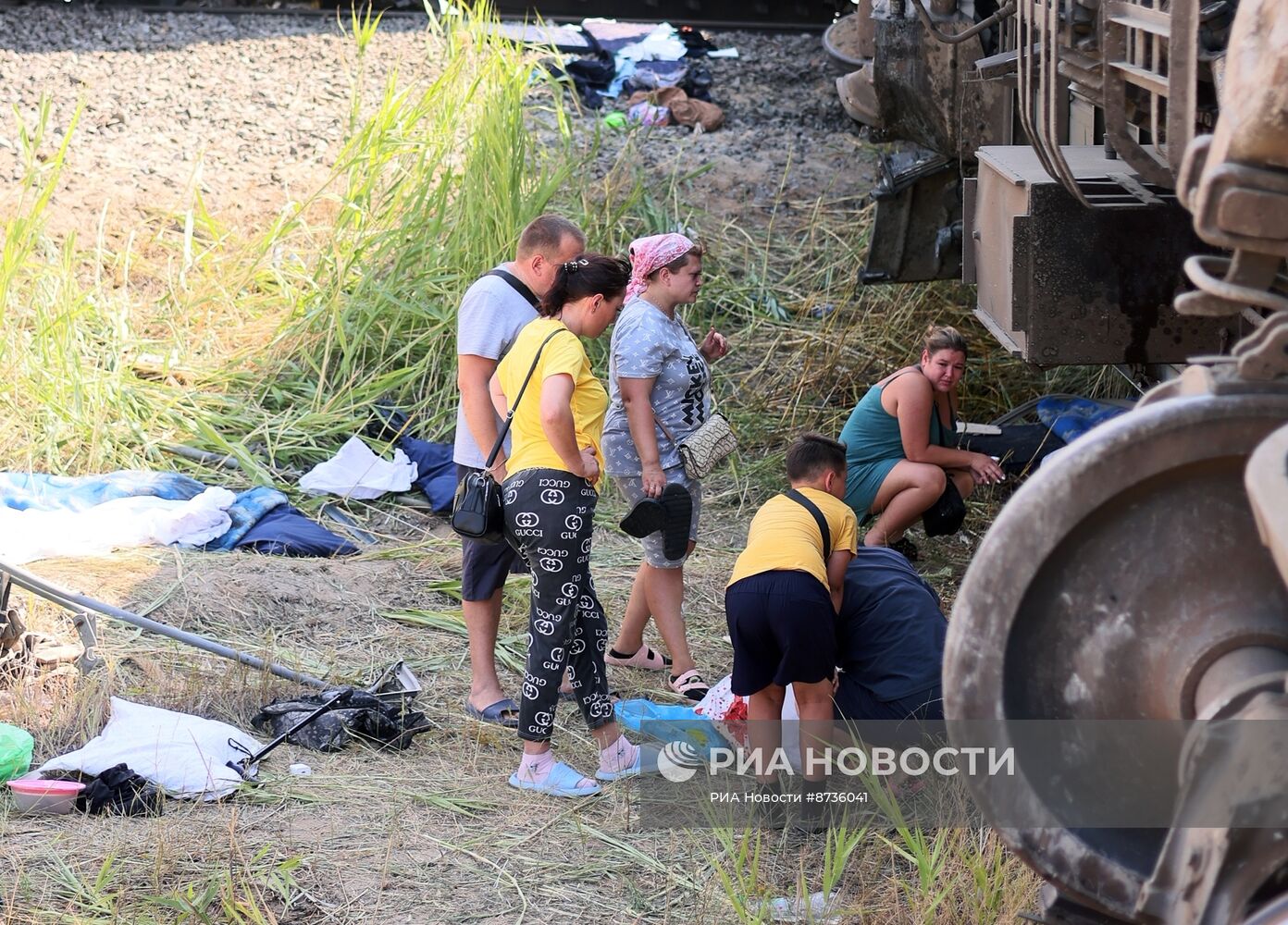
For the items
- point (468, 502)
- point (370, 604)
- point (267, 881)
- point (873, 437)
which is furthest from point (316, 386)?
point (267, 881)

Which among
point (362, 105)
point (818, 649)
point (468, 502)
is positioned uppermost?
point (362, 105)

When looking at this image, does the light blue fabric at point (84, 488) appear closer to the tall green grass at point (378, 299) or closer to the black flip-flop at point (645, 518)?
the tall green grass at point (378, 299)

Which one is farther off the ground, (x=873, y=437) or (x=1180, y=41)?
(x=1180, y=41)

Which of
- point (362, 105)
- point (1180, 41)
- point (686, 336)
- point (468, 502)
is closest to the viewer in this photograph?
point (1180, 41)

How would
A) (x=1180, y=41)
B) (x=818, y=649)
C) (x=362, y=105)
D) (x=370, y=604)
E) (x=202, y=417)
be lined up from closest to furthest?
1. (x=1180, y=41)
2. (x=818, y=649)
3. (x=370, y=604)
4. (x=202, y=417)
5. (x=362, y=105)

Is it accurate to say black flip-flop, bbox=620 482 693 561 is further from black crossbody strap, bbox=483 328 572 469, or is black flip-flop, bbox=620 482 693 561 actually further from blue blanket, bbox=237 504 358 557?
blue blanket, bbox=237 504 358 557

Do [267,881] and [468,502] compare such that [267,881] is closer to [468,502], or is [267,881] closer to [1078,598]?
[468,502]

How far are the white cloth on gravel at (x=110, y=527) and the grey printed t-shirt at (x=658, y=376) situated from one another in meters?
2.15

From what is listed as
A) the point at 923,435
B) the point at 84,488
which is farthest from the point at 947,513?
the point at 84,488

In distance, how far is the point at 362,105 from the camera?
10.5 metres

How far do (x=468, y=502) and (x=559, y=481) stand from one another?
0.99 feet

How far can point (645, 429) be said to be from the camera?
4.80m

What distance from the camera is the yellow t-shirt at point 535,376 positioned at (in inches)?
160

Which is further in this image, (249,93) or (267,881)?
(249,93)
